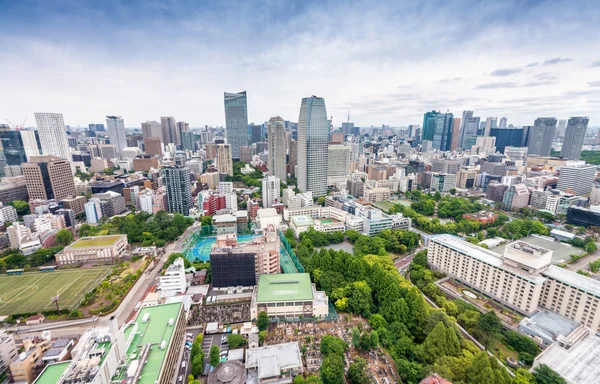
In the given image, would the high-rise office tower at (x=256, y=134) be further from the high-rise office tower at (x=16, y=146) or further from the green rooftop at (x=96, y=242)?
the green rooftop at (x=96, y=242)

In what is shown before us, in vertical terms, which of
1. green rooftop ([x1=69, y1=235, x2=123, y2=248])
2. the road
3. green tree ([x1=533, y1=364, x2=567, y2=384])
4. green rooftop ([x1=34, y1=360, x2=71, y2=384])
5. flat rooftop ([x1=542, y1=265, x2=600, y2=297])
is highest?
flat rooftop ([x1=542, y1=265, x2=600, y2=297])

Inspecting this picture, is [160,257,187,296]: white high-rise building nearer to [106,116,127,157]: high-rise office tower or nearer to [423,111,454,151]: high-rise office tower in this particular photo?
[106,116,127,157]: high-rise office tower

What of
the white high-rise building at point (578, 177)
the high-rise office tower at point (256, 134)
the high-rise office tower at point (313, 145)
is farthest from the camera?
the high-rise office tower at point (256, 134)

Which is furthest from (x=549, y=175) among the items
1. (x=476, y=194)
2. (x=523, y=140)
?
(x=523, y=140)

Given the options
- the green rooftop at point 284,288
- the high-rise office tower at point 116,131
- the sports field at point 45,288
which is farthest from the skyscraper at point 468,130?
the high-rise office tower at point 116,131

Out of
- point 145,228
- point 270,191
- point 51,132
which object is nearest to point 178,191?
point 145,228

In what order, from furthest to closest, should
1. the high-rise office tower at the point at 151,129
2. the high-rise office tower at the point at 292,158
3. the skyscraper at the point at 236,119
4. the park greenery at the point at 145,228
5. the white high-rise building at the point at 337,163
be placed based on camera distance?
1. the high-rise office tower at the point at 151,129
2. the skyscraper at the point at 236,119
3. the high-rise office tower at the point at 292,158
4. the white high-rise building at the point at 337,163
5. the park greenery at the point at 145,228

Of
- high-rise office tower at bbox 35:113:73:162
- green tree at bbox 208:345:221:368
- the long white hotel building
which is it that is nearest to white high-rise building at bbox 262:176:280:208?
the long white hotel building
